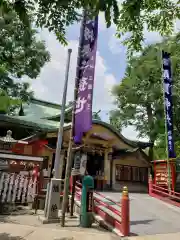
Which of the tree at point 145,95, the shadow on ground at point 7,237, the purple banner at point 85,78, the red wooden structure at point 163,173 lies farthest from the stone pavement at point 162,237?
the tree at point 145,95

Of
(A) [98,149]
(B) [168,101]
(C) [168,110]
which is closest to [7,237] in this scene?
(C) [168,110]

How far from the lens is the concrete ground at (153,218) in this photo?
7535 millimetres

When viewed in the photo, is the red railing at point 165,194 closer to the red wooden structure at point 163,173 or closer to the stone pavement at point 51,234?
the red wooden structure at point 163,173

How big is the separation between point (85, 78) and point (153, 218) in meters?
5.81

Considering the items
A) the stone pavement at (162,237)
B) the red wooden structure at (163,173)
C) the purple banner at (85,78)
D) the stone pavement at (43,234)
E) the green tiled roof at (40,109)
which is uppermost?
the green tiled roof at (40,109)

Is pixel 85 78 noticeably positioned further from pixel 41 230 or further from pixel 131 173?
pixel 131 173

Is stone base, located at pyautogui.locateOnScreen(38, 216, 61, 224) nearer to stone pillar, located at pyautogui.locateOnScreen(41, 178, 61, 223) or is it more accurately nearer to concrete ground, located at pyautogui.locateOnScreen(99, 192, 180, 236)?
stone pillar, located at pyautogui.locateOnScreen(41, 178, 61, 223)

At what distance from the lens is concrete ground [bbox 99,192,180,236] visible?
7535 mm

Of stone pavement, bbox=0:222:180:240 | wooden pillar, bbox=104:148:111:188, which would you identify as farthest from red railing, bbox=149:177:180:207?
stone pavement, bbox=0:222:180:240

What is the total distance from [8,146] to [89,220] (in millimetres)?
5793

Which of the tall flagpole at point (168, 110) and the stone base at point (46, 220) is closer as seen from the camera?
the stone base at point (46, 220)

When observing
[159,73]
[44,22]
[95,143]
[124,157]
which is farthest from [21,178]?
[159,73]

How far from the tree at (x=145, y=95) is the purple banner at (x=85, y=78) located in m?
15.3

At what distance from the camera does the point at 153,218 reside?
9148mm
